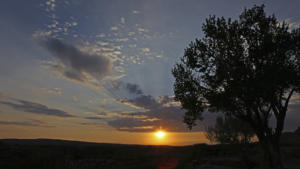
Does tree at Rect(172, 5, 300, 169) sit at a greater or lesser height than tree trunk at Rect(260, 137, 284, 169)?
greater

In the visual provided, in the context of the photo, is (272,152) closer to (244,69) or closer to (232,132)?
(244,69)

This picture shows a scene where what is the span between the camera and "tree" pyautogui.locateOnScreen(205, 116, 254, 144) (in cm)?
4706

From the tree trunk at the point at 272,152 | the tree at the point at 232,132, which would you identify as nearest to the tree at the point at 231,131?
the tree at the point at 232,132

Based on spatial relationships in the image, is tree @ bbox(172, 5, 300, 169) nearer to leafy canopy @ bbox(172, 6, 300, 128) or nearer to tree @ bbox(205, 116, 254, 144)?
leafy canopy @ bbox(172, 6, 300, 128)

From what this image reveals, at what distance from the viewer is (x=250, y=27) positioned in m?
22.0

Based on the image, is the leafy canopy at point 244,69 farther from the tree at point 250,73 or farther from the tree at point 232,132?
the tree at point 232,132

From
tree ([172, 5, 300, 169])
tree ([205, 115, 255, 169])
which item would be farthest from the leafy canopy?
tree ([205, 115, 255, 169])

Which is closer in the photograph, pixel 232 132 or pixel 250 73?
pixel 250 73

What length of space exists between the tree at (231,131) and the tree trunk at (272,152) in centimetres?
2618

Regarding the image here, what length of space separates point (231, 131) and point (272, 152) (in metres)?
30.8

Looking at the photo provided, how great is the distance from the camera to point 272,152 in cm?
2009

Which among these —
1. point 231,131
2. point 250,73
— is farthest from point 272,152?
point 231,131

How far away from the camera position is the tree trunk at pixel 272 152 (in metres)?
19.3

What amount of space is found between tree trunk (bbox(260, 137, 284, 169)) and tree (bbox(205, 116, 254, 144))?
26178mm
